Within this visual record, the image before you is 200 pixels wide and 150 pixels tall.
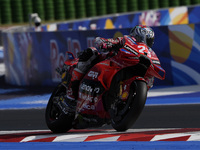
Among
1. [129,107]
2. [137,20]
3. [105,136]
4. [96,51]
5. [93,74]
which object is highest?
[96,51]

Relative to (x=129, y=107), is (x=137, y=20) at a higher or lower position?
higher

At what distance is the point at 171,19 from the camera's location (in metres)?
21.5

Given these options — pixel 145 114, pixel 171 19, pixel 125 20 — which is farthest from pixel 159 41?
pixel 171 19

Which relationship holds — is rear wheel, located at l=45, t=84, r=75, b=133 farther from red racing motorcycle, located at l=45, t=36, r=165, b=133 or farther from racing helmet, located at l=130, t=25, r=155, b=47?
racing helmet, located at l=130, t=25, r=155, b=47

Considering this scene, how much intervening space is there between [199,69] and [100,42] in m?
5.32

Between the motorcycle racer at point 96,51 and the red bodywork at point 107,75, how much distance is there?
12cm

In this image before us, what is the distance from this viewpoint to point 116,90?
5715 mm

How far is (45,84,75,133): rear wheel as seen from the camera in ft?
21.2

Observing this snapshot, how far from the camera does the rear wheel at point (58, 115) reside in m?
6.46

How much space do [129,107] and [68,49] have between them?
6703mm

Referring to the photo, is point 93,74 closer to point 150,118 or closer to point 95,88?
point 95,88

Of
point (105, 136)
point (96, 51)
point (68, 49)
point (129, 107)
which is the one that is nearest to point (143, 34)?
point (96, 51)

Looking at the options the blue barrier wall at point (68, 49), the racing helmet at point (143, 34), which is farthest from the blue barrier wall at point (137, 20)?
the racing helmet at point (143, 34)

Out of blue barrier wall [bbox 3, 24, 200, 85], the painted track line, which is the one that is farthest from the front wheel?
blue barrier wall [bbox 3, 24, 200, 85]
